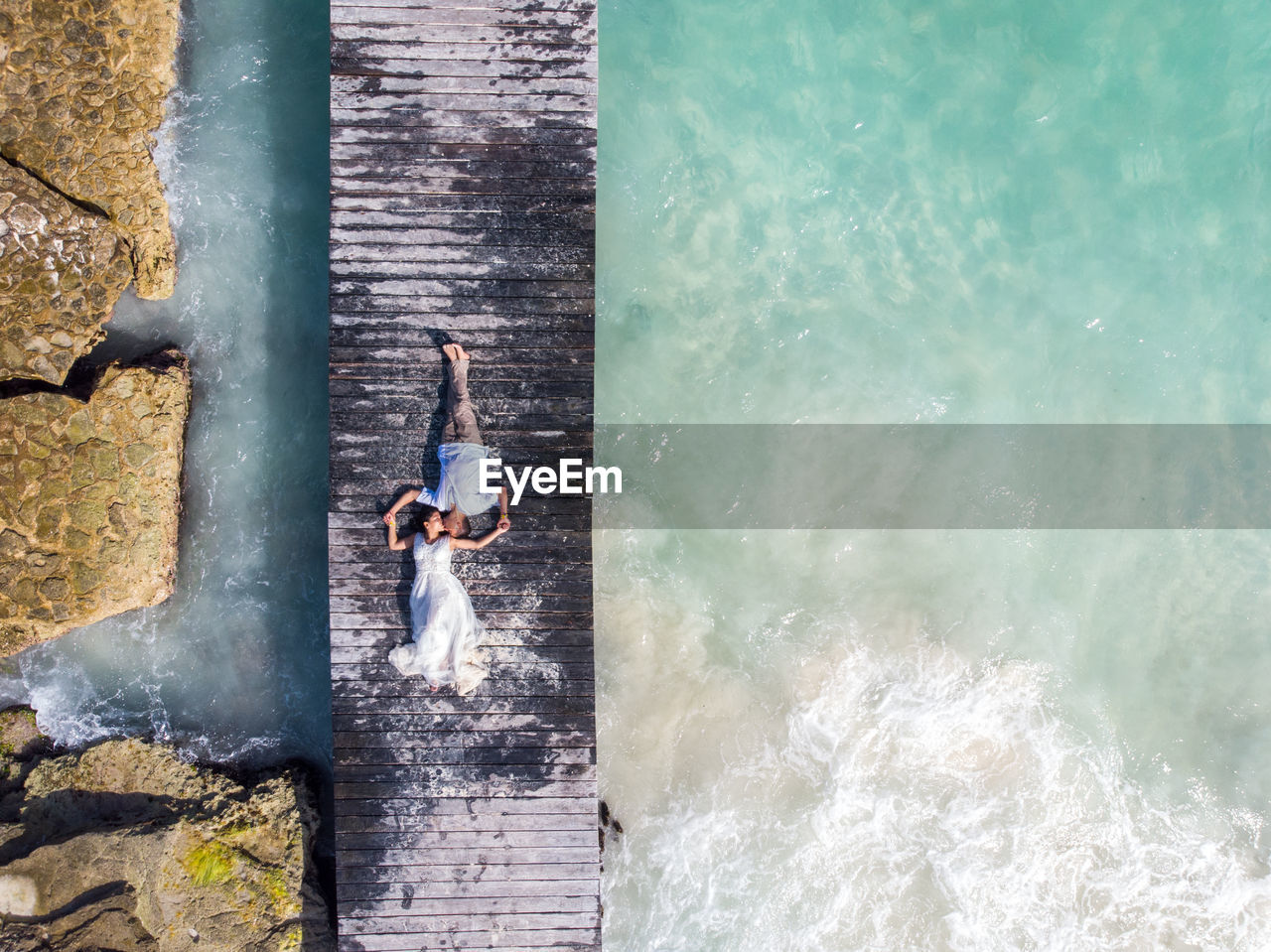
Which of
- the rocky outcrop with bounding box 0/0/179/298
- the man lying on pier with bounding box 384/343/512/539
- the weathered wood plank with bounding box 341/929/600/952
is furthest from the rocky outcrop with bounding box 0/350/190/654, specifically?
the weathered wood plank with bounding box 341/929/600/952

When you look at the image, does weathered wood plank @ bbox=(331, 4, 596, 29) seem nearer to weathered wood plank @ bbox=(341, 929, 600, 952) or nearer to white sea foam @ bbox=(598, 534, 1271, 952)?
white sea foam @ bbox=(598, 534, 1271, 952)

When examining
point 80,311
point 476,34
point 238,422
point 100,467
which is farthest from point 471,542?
point 80,311

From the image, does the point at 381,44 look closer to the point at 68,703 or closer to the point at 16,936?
the point at 68,703

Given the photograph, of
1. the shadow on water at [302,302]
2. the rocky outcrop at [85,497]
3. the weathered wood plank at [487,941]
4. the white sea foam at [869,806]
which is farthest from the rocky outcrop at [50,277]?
the weathered wood plank at [487,941]

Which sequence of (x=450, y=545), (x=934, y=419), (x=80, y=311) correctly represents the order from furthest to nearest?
1. (x=934, y=419)
2. (x=80, y=311)
3. (x=450, y=545)

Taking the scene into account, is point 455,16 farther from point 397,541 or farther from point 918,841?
point 918,841

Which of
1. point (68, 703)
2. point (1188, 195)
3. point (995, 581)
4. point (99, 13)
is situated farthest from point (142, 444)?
point (1188, 195)
